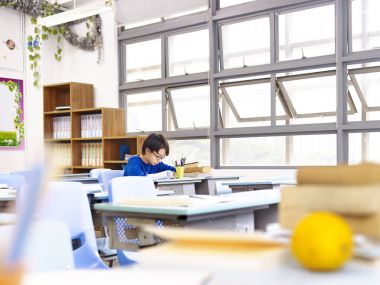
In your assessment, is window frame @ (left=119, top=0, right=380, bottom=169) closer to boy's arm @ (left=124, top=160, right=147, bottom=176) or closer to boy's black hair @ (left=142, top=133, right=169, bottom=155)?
boy's black hair @ (left=142, top=133, right=169, bottom=155)

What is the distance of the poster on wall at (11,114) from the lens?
695 centimetres

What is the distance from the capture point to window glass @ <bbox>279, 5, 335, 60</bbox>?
5617 millimetres

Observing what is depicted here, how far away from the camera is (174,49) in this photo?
6934mm

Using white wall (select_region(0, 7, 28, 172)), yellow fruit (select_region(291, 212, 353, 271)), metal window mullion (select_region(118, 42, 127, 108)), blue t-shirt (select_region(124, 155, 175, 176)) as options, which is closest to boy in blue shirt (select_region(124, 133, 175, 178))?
blue t-shirt (select_region(124, 155, 175, 176))

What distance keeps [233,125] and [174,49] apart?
148 cm

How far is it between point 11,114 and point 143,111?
1.92 meters

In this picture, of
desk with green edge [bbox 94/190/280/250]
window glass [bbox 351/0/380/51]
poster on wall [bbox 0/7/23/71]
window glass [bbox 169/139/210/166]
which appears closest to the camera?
desk with green edge [bbox 94/190/280/250]

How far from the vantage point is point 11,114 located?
7.05 metres

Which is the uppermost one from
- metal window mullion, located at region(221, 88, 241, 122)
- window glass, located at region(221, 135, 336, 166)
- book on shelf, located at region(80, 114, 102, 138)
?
metal window mullion, located at region(221, 88, 241, 122)

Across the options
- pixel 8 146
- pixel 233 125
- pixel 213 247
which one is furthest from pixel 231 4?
pixel 213 247

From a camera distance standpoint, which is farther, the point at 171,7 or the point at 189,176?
the point at 171,7

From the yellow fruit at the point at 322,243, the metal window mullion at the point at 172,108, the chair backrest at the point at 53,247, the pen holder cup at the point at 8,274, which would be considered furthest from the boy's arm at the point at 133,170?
the pen holder cup at the point at 8,274

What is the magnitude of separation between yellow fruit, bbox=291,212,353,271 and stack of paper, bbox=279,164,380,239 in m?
0.05

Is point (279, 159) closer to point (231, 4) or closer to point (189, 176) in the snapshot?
point (189, 176)
